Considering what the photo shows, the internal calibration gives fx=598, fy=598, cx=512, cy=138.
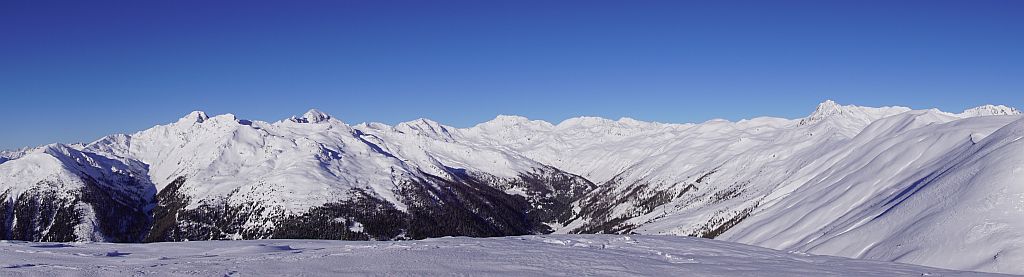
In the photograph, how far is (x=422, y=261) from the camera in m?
27.3

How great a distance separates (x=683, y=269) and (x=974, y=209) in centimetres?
4512

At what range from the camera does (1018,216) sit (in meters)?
50.7

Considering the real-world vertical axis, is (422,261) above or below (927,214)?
below

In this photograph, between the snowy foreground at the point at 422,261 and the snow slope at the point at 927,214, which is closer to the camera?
the snowy foreground at the point at 422,261

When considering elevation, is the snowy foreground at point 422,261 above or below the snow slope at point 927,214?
below

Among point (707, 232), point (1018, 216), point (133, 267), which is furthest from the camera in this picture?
point (707, 232)

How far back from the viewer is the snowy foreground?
2456 centimetres

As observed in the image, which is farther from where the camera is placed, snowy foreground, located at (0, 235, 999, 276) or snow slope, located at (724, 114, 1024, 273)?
snow slope, located at (724, 114, 1024, 273)

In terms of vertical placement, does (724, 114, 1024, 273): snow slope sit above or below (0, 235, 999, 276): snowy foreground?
above

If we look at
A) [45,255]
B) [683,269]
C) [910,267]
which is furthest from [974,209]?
[45,255]

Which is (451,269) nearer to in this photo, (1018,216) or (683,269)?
(683,269)

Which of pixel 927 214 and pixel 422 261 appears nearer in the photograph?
pixel 422 261

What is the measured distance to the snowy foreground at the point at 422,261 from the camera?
24562 mm

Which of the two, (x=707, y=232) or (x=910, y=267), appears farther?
(x=707, y=232)
